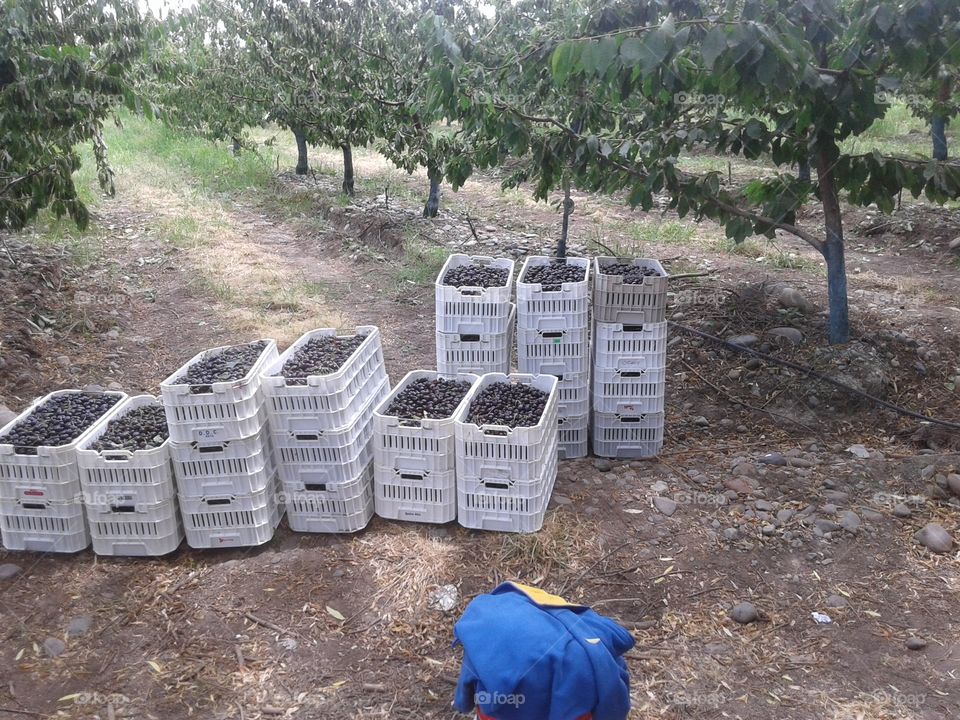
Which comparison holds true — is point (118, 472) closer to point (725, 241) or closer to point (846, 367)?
point (846, 367)

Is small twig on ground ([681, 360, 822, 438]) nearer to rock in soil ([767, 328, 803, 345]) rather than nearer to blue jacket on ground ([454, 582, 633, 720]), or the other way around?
rock in soil ([767, 328, 803, 345])

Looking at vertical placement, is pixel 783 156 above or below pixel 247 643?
above

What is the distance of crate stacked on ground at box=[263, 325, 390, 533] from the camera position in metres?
4.00

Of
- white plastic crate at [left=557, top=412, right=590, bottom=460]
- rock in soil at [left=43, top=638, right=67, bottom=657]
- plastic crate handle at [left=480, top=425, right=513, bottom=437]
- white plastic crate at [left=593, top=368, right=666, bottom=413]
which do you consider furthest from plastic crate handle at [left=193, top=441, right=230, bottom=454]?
white plastic crate at [left=593, top=368, right=666, bottom=413]

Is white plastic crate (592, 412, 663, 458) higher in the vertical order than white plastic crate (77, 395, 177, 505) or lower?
lower

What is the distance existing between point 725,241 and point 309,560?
6.81 meters

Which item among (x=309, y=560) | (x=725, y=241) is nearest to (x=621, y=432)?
(x=309, y=560)

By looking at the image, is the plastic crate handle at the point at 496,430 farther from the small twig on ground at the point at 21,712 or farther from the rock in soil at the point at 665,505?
the small twig on ground at the point at 21,712

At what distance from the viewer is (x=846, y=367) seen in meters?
5.75

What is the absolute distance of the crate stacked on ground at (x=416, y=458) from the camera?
4059mm

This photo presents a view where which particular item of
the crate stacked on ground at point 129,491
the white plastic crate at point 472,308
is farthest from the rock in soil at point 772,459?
the crate stacked on ground at point 129,491

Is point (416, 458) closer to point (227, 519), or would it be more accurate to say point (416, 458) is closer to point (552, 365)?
point (227, 519)

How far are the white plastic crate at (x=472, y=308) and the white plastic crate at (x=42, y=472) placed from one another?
1949mm

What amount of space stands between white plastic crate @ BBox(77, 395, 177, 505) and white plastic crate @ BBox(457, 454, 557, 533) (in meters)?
1.43
